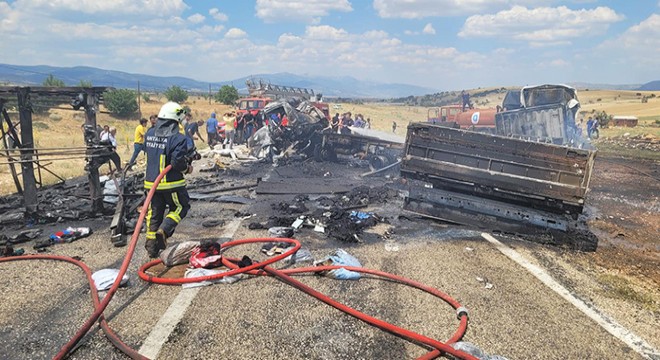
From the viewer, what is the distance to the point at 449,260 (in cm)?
539

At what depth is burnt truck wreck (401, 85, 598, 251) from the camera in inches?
243

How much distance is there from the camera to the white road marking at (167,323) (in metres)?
3.26

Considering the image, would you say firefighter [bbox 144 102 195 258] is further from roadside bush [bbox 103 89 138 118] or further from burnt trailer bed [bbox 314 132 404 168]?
roadside bush [bbox 103 89 138 118]

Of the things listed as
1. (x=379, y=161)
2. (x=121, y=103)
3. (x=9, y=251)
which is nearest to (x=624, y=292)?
(x=9, y=251)

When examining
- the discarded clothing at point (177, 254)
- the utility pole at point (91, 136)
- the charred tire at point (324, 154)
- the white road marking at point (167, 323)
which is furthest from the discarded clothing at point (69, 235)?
the charred tire at point (324, 154)

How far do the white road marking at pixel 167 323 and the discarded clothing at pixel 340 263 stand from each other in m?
1.49

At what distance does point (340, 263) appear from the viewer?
4.93 m

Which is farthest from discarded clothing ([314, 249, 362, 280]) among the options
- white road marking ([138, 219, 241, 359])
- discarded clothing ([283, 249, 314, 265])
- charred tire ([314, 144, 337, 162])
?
charred tire ([314, 144, 337, 162])

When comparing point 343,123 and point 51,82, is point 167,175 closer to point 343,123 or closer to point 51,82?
point 343,123

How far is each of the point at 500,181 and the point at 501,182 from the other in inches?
0.9

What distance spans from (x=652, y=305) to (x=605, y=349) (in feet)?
4.76

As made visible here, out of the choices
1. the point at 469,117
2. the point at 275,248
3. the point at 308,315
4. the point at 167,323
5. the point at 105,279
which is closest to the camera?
the point at 167,323

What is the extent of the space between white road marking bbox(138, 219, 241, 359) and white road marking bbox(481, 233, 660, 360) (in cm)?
406

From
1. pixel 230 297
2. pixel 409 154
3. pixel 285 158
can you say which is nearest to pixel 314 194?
pixel 409 154
